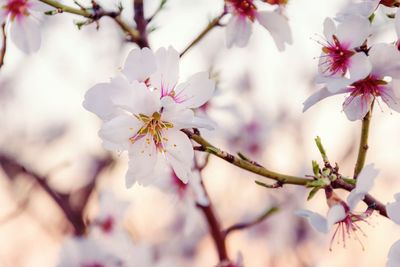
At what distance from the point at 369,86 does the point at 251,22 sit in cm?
47

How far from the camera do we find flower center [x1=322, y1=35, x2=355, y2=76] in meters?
1.19

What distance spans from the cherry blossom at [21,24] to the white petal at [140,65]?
0.55 meters

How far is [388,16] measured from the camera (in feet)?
4.11

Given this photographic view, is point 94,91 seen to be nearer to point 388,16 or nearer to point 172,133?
point 172,133

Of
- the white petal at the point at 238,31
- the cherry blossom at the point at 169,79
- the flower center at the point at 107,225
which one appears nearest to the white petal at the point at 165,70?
the cherry blossom at the point at 169,79

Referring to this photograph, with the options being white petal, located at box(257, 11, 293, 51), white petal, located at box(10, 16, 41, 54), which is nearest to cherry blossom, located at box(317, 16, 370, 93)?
white petal, located at box(257, 11, 293, 51)

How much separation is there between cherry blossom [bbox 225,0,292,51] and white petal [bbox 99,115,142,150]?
1.66 ft

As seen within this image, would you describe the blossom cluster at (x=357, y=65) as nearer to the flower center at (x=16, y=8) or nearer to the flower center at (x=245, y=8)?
the flower center at (x=245, y=8)

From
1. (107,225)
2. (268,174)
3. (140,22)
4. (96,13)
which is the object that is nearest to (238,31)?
(140,22)

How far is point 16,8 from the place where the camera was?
162cm

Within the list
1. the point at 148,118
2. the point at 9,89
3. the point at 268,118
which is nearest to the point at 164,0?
the point at 148,118

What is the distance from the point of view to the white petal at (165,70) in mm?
1195

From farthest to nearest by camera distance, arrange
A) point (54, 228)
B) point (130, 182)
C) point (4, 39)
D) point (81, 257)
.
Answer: point (54, 228) → point (81, 257) → point (4, 39) → point (130, 182)

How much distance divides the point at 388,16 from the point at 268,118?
3525 mm
